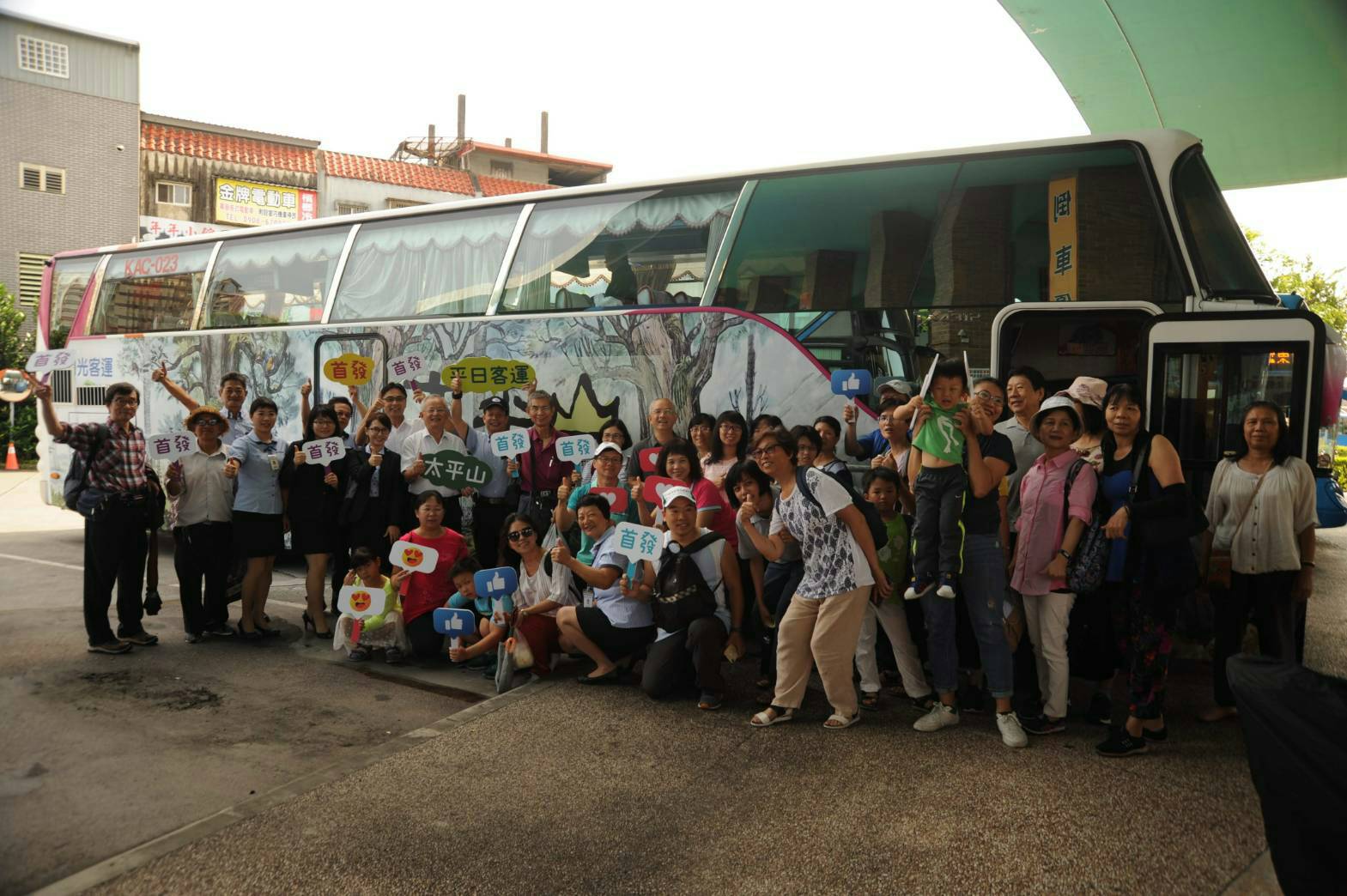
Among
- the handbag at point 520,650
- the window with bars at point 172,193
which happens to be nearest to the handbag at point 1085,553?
the handbag at point 520,650

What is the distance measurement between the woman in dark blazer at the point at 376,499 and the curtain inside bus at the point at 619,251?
5.80 feet

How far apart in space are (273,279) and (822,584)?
7.54 m

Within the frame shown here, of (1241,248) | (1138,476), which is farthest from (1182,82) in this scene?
(1138,476)

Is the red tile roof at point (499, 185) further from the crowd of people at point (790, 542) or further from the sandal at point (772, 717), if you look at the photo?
the sandal at point (772, 717)

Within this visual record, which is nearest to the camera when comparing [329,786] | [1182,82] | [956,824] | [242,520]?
[956,824]

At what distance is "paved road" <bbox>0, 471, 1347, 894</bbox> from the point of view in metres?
3.72

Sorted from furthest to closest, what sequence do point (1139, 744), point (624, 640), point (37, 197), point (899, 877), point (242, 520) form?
point (37, 197) → point (242, 520) → point (624, 640) → point (1139, 744) → point (899, 877)

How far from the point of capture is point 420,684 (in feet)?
21.5

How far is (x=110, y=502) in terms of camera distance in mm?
6883

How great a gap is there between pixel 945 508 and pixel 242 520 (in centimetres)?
522

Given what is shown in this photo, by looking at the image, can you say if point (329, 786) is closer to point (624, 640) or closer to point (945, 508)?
point (624, 640)

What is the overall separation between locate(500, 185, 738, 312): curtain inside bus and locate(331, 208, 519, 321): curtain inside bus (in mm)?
374

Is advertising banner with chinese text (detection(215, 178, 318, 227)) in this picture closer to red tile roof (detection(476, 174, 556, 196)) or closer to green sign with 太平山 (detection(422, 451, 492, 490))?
red tile roof (detection(476, 174, 556, 196))

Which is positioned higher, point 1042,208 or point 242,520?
point 1042,208
